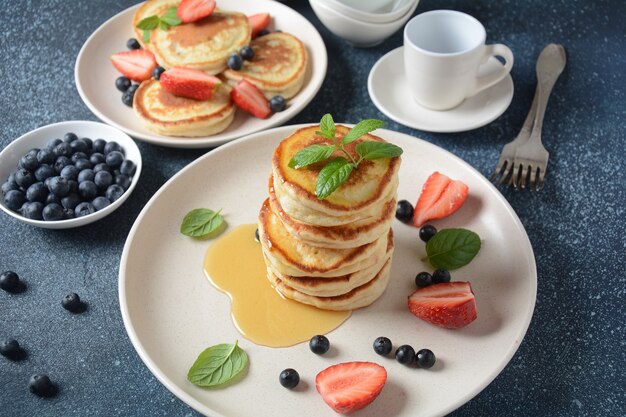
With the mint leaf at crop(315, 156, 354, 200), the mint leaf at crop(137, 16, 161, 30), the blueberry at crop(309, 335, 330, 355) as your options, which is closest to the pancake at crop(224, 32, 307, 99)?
the mint leaf at crop(137, 16, 161, 30)

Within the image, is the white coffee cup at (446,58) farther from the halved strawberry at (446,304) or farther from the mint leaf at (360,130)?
the halved strawberry at (446,304)

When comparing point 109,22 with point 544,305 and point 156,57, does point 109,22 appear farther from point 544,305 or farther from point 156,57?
point 544,305

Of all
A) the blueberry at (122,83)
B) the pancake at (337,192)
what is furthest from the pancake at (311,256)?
the blueberry at (122,83)

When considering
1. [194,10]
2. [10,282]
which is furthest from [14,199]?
[194,10]

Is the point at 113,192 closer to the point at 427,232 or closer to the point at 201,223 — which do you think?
the point at 201,223

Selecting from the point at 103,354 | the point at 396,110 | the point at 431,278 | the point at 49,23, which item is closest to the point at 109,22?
the point at 49,23

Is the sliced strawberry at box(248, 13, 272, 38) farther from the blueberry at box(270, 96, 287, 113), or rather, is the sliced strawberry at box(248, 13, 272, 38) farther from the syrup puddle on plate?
the syrup puddle on plate
